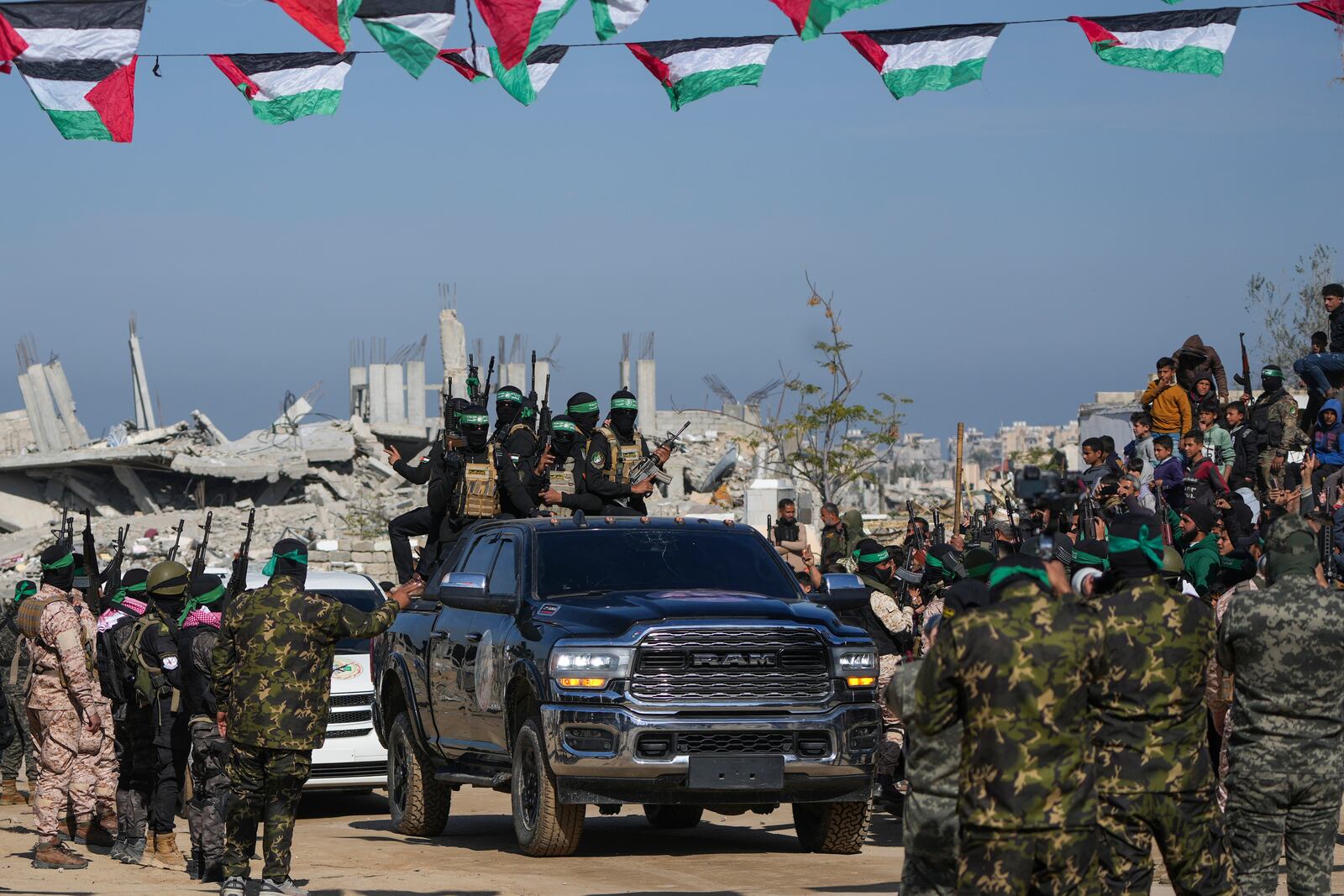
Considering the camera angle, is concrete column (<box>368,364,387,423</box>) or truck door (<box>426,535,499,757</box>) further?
concrete column (<box>368,364,387,423</box>)

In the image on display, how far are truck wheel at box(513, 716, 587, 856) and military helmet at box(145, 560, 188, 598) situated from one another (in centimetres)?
245

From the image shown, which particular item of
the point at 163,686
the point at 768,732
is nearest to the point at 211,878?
the point at 163,686

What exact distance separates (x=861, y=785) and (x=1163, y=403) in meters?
9.19

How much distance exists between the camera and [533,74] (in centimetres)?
1415

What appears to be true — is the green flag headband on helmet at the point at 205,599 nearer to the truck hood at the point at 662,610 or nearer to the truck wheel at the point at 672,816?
the truck hood at the point at 662,610

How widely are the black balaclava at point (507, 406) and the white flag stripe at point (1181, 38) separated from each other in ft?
20.2

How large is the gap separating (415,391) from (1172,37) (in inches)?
2147

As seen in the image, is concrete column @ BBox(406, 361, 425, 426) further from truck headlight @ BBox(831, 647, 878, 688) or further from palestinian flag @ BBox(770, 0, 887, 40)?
truck headlight @ BBox(831, 647, 878, 688)

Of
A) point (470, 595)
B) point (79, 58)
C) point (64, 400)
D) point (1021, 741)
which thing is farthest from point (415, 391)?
point (1021, 741)

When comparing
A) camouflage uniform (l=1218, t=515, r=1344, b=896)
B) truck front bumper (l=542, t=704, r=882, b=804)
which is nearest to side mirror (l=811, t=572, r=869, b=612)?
truck front bumper (l=542, t=704, r=882, b=804)

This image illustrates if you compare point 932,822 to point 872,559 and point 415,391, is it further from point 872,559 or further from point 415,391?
point 415,391

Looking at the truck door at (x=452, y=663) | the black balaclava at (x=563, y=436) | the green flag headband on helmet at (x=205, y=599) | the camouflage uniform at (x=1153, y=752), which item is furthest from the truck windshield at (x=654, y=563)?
the camouflage uniform at (x=1153, y=752)

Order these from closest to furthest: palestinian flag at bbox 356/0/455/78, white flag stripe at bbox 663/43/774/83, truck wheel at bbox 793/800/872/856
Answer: truck wheel at bbox 793/800/872/856, palestinian flag at bbox 356/0/455/78, white flag stripe at bbox 663/43/774/83

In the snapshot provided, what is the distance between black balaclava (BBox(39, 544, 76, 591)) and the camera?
1332 centimetres
